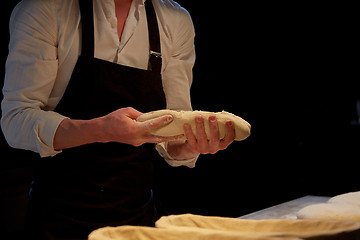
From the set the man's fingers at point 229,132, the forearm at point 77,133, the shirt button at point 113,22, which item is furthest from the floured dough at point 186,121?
the shirt button at point 113,22

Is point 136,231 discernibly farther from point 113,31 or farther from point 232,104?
point 232,104

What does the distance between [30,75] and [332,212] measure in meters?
1.25

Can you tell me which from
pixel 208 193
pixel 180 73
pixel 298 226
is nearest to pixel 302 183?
pixel 208 193

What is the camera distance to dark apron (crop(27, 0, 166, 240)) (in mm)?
1643

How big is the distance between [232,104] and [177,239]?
15.0 ft

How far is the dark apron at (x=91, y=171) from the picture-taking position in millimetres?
1643

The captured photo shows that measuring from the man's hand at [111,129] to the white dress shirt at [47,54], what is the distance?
0.16ft

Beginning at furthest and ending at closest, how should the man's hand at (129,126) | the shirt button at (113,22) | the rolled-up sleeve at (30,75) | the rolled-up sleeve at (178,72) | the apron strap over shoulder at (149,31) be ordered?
the rolled-up sleeve at (178,72)
the shirt button at (113,22)
the apron strap over shoulder at (149,31)
the rolled-up sleeve at (30,75)
the man's hand at (129,126)

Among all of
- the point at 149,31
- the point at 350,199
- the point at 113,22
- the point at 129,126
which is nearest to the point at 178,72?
the point at 149,31

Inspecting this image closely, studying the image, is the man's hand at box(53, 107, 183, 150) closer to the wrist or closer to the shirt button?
the wrist

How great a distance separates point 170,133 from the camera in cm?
150

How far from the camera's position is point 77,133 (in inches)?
59.6

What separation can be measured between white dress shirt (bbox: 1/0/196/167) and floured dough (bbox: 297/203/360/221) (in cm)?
71

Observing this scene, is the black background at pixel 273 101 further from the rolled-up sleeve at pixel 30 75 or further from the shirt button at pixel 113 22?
the rolled-up sleeve at pixel 30 75
